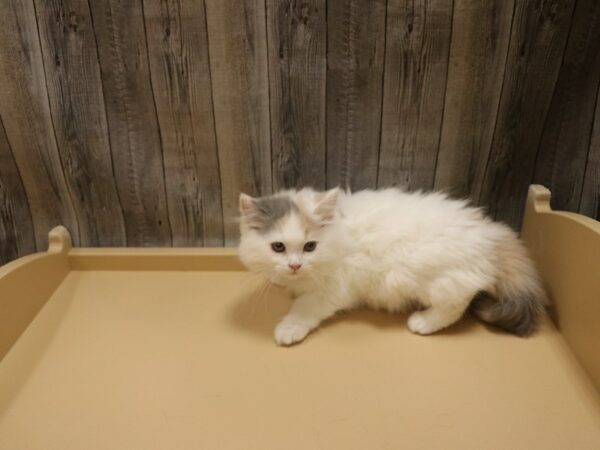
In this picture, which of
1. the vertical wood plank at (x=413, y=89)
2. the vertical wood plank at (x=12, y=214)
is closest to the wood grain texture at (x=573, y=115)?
the vertical wood plank at (x=413, y=89)

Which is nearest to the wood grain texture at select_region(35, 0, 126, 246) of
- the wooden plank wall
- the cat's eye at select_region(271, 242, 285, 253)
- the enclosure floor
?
the wooden plank wall

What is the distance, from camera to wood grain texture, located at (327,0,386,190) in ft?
4.82

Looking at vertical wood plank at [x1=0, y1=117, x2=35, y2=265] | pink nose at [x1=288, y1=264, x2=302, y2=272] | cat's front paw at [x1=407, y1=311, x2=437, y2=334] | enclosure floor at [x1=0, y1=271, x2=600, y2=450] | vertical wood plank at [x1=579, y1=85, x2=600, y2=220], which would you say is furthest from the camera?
vertical wood plank at [x1=0, y1=117, x2=35, y2=265]

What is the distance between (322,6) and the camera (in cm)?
146

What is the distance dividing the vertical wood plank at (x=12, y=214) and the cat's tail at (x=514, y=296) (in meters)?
Result: 1.75

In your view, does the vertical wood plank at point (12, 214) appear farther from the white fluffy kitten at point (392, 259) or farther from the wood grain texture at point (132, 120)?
the white fluffy kitten at point (392, 259)

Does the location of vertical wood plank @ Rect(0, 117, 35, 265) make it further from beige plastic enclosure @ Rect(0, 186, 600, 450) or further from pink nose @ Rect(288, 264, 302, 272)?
pink nose @ Rect(288, 264, 302, 272)

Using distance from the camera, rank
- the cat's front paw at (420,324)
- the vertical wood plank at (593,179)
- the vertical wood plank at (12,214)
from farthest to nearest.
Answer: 1. the vertical wood plank at (12,214)
2. the vertical wood plank at (593,179)
3. the cat's front paw at (420,324)

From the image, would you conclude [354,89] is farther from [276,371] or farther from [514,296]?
[276,371]

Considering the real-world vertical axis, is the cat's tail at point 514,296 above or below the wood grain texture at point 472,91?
below

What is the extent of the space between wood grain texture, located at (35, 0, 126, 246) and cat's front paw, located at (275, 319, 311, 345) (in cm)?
86

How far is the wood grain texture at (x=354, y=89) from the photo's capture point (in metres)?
1.47

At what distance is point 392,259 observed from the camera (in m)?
1.41

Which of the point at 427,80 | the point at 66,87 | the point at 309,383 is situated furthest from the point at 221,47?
the point at 309,383
